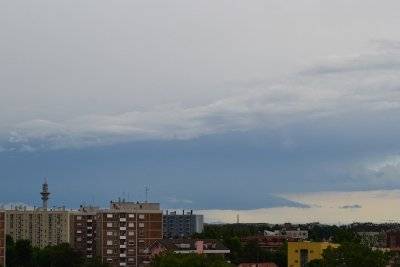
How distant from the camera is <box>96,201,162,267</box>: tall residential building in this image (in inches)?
3378

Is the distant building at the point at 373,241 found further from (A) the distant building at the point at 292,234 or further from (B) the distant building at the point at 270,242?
(B) the distant building at the point at 270,242

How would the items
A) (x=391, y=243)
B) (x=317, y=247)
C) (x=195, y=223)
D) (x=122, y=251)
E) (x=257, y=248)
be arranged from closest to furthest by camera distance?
(x=317, y=247), (x=122, y=251), (x=257, y=248), (x=391, y=243), (x=195, y=223)

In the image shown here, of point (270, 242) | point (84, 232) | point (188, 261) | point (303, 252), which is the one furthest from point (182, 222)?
point (188, 261)

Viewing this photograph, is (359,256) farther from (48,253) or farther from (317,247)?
(48,253)

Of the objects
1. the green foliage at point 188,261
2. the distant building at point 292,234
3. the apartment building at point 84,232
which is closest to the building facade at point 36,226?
the apartment building at point 84,232

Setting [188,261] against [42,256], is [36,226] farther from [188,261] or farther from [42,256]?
[188,261]

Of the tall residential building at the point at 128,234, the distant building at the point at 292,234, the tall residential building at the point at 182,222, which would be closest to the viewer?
the tall residential building at the point at 128,234

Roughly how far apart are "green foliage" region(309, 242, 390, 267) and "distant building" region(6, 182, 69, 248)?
53.5 metres

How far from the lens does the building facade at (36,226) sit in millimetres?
108438

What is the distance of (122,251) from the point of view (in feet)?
283

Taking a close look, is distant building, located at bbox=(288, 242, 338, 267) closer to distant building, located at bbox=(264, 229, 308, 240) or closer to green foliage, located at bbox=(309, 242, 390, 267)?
green foliage, located at bbox=(309, 242, 390, 267)

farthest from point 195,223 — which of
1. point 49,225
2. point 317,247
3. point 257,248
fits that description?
point 317,247

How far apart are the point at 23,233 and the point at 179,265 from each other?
54866mm

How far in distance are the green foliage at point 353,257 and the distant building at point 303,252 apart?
18207 mm
